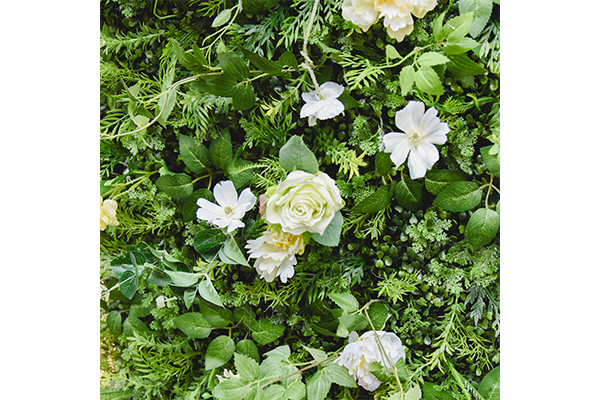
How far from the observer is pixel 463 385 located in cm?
63

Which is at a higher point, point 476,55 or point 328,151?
point 476,55

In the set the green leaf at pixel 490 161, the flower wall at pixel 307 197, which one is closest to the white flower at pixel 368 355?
the flower wall at pixel 307 197

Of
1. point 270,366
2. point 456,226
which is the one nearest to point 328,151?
Answer: point 456,226

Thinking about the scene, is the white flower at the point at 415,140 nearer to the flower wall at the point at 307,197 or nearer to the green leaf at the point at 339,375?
the flower wall at the point at 307,197

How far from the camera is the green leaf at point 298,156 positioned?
24.7 inches

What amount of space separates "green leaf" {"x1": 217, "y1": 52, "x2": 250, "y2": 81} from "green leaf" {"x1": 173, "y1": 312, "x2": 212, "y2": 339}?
0.44 meters

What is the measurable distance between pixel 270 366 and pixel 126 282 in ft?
1.04

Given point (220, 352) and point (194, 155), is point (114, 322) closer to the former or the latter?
point (220, 352)

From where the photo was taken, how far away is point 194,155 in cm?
69

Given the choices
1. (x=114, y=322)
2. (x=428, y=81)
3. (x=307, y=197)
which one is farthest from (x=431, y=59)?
(x=114, y=322)

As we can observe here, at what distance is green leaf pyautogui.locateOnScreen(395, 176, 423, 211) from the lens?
0.62 metres

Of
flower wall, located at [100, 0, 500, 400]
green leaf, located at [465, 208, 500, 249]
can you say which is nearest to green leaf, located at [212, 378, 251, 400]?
flower wall, located at [100, 0, 500, 400]

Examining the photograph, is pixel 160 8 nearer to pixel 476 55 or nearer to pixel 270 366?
pixel 476 55

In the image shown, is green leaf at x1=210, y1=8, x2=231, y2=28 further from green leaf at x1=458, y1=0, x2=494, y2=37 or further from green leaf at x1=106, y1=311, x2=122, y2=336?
green leaf at x1=106, y1=311, x2=122, y2=336
